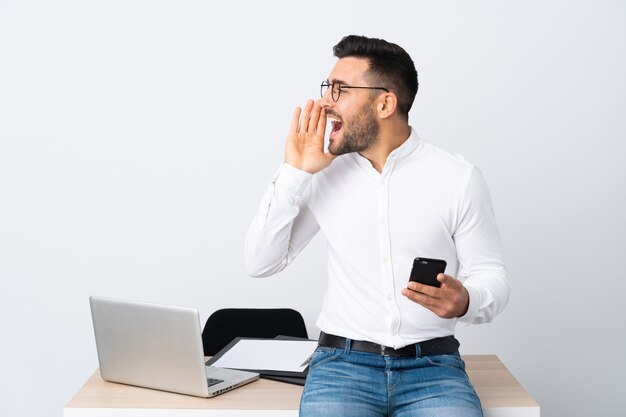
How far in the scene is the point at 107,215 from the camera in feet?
13.4

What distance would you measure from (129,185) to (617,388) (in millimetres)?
2652

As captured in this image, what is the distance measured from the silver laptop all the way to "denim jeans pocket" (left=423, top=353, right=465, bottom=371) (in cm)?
52

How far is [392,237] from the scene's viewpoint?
2488 millimetres

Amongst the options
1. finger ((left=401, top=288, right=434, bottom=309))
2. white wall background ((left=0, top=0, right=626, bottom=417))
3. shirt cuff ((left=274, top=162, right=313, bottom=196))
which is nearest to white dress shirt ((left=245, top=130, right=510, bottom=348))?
shirt cuff ((left=274, top=162, right=313, bottom=196))

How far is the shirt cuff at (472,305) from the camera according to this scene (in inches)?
90.5

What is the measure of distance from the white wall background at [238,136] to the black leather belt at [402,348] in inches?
65.3

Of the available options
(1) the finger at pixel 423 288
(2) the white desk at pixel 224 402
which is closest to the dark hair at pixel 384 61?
(1) the finger at pixel 423 288

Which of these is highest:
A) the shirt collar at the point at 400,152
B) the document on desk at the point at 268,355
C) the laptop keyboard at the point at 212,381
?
the shirt collar at the point at 400,152

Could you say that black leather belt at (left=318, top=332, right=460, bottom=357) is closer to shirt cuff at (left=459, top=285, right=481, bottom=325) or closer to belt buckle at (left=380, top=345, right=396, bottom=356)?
belt buckle at (left=380, top=345, right=396, bottom=356)

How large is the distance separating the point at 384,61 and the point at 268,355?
1007mm

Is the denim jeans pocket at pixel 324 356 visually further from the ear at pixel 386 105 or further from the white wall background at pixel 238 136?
the white wall background at pixel 238 136

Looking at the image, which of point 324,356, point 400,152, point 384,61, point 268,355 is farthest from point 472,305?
point 384,61

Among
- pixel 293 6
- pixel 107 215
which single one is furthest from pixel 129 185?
pixel 293 6

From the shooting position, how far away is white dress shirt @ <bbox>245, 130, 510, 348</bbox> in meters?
2.44
